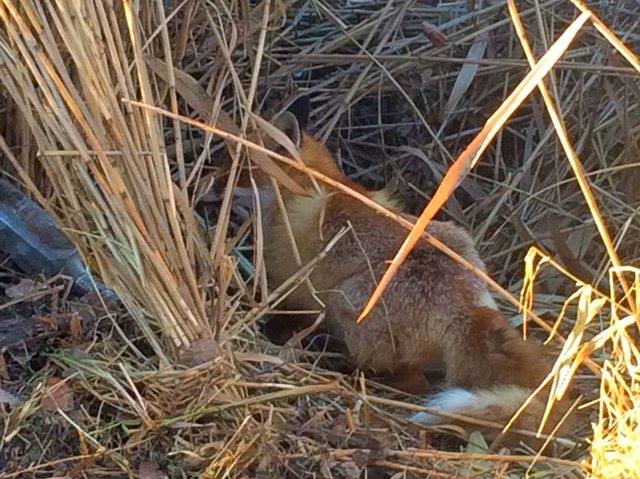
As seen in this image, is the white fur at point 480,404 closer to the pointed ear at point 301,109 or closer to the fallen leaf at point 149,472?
the fallen leaf at point 149,472

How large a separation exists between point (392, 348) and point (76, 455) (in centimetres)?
98

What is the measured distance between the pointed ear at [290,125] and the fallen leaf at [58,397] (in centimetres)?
117

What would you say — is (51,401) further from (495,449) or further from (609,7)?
(609,7)

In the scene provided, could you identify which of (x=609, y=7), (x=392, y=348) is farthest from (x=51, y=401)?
(x=609, y=7)

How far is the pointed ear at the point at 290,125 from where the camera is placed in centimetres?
323

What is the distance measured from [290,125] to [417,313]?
31.5 inches

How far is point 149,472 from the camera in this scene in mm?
2217

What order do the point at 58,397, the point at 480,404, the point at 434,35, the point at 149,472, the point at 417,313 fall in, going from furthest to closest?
the point at 434,35
the point at 417,313
the point at 480,404
the point at 58,397
the point at 149,472

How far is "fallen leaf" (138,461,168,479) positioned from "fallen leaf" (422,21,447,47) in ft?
7.21

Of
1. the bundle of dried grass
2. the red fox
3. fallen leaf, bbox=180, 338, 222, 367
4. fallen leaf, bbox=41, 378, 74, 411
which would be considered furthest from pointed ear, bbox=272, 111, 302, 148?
fallen leaf, bbox=41, 378, 74, 411

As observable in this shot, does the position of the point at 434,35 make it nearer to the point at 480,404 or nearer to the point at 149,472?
the point at 480,404

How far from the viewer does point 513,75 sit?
3.93 metres

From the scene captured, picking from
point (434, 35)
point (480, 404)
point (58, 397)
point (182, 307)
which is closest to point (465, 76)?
point (434, 35)

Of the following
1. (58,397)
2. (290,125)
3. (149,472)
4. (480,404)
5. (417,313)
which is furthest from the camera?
(290,125)
